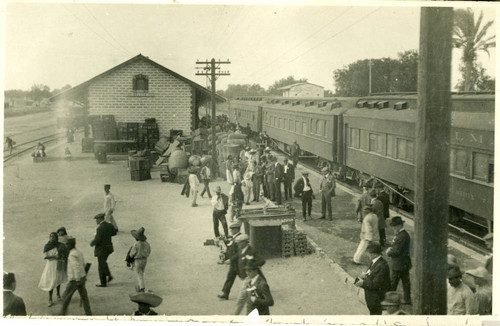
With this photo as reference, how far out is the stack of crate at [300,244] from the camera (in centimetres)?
800

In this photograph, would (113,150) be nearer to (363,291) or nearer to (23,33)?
(23,33)

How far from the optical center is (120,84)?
11859mm

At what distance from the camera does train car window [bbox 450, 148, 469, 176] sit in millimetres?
8582

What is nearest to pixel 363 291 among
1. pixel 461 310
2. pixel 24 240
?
pixel 461 310

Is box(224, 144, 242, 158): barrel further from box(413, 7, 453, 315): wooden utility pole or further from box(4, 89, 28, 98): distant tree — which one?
box(413, 7, 453, 315): wooden utility pole

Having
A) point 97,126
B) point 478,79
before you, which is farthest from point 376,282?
point 97,126

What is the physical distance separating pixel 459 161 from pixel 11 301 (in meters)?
7.14

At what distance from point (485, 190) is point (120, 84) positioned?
8.00 meters

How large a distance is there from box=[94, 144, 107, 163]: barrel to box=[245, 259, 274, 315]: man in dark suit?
647 centimetres

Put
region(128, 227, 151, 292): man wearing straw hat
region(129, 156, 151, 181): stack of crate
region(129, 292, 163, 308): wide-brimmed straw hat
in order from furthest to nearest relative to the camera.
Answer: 1. region(129, 156, 151, 181): stack of crate
2. region(128, 227, 151, 292): man wearing straw hat
3. region(129, 292, 163, 308): wide-brimmed straw hat

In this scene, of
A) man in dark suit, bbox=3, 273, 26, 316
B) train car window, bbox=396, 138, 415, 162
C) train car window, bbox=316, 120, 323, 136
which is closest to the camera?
man in dark suit, bbox=3, 273, 26, 316

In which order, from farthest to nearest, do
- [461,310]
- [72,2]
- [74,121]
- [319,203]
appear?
1. [74,121]
2. [319,203]
3. [72,2]
4. [461,310]

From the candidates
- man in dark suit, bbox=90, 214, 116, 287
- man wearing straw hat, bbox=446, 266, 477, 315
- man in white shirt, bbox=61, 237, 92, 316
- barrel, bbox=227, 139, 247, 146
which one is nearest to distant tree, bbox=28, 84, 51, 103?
man in dark suit, bbox=90, 214, 116, 287

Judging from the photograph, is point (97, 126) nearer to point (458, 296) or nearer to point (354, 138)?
point (354, 138)
